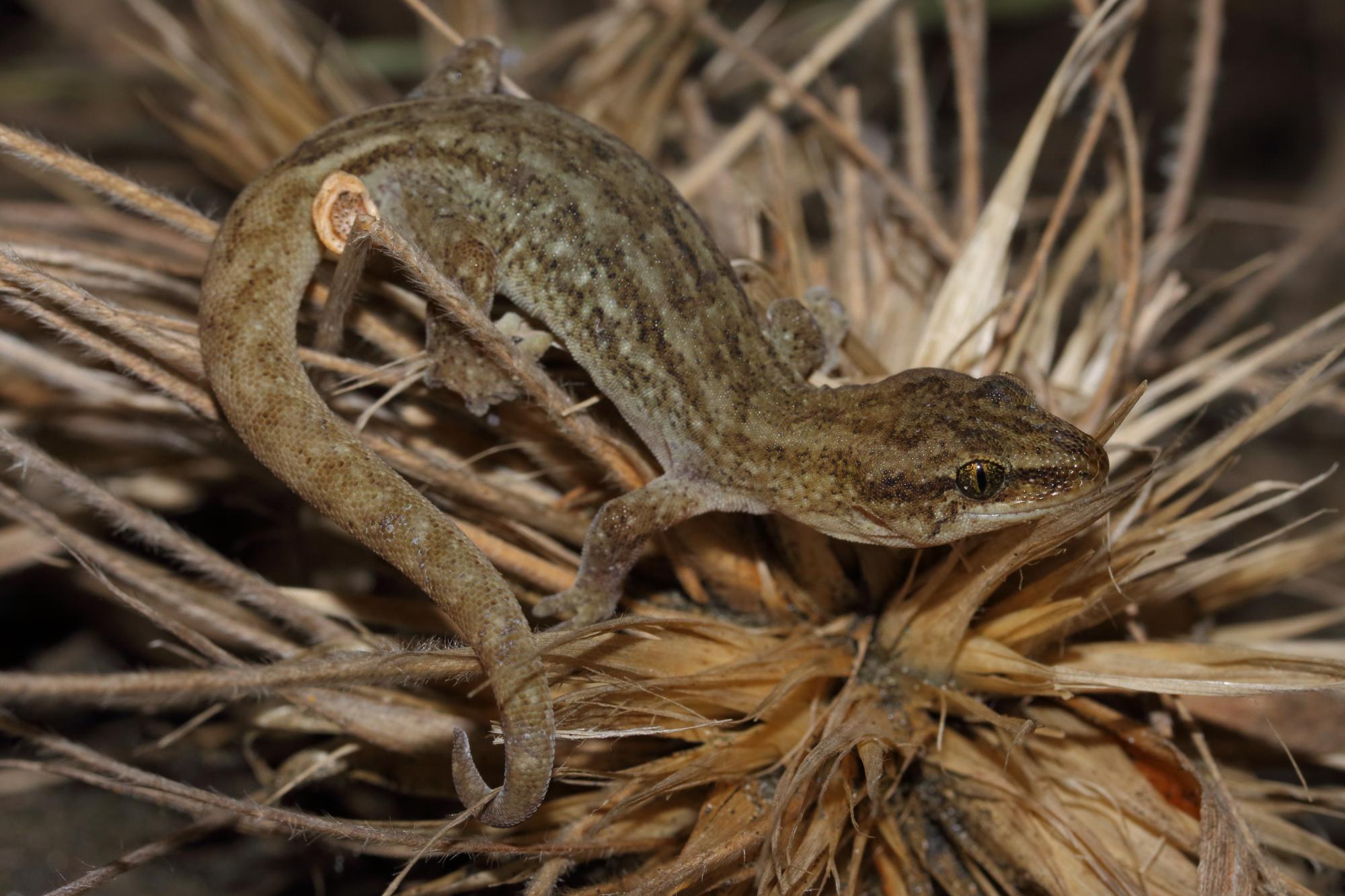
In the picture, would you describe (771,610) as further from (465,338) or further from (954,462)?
(465,338)

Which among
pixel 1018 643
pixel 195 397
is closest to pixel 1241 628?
pixel 1018 643

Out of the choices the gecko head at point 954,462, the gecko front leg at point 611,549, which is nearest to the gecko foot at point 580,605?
the gecko front leg at point 611,549

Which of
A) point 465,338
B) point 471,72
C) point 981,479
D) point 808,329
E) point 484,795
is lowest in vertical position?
point 484,795

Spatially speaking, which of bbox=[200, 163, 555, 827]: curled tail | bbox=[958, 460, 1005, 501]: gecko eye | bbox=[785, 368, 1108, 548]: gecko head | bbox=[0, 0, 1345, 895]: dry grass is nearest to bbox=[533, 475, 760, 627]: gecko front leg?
bbox=[0, 0, 1345, 895]: dry grass

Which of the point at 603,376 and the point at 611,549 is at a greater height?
the point at 603,376

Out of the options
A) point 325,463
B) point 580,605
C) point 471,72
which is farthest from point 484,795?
point 471,72

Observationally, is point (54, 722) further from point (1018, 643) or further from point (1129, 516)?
point (1129, 516)

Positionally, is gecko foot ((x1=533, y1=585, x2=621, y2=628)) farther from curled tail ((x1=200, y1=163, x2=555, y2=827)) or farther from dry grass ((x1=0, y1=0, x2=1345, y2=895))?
curled tail ((x1=200, y1=163, x2=555, y2=827))
